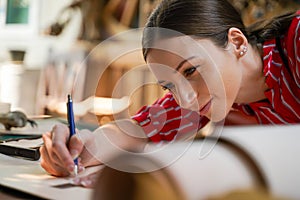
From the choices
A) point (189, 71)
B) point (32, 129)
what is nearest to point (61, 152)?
point (189, 71)

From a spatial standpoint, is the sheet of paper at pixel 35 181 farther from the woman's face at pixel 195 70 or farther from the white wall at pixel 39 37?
the white wall at pixel 39 37

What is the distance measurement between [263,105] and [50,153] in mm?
407

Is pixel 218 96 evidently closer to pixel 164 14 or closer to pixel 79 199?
pixel 164 14

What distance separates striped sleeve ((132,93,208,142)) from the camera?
0.87 m

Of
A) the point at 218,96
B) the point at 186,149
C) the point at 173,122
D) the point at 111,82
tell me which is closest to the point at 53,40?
the point at 111,82

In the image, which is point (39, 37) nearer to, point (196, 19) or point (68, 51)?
point (68, 51)

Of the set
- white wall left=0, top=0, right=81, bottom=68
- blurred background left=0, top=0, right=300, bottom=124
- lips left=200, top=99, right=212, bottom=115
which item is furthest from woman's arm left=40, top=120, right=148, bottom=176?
white wall left=0, top=0, right=81, bottom=68

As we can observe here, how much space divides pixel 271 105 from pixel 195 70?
276 millimetres

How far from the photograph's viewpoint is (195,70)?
0.64 m

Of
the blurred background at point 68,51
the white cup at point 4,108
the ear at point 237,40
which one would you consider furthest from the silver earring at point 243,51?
the blurred background at point 68,51

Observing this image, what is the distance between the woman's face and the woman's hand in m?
0.16

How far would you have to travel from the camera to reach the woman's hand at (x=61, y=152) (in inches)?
26.1

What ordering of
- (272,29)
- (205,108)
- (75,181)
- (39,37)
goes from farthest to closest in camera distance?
1. (39,37)
2. (272,29)
3. (205,108)
4. (75,181)

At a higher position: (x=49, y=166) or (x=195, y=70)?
(x=195, y=70)
